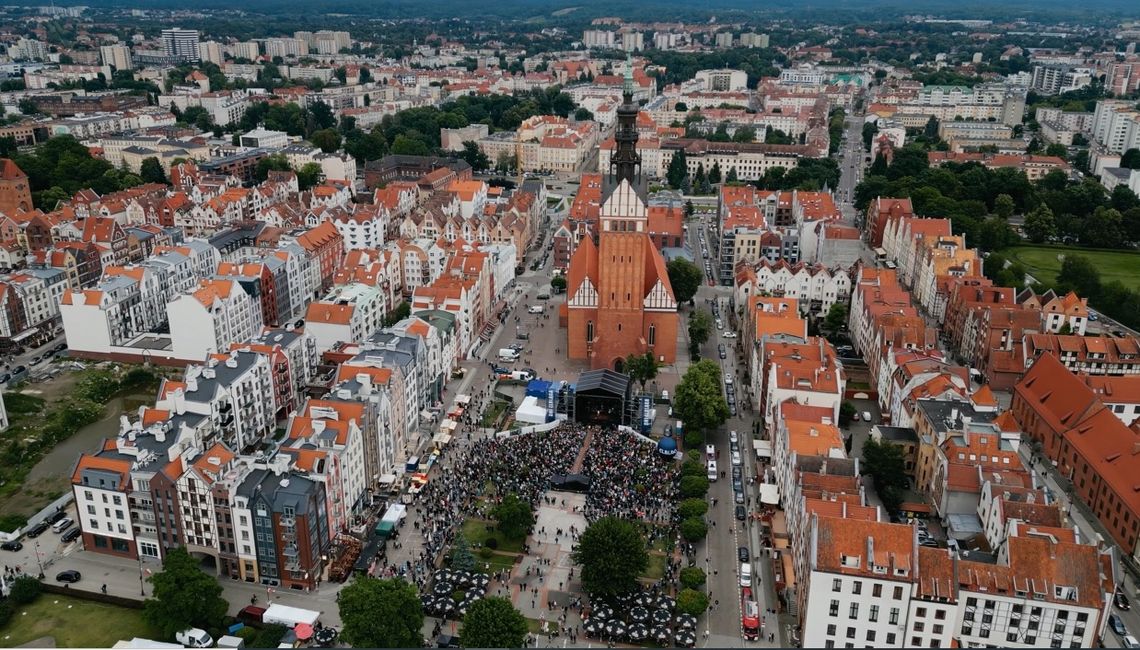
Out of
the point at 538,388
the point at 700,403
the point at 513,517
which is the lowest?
the point at 538,388

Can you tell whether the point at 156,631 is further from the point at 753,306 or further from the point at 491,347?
the point at 753,306

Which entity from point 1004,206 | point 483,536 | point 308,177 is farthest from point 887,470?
point 308,177

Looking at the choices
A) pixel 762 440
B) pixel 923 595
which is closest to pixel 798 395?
pixel 762 440

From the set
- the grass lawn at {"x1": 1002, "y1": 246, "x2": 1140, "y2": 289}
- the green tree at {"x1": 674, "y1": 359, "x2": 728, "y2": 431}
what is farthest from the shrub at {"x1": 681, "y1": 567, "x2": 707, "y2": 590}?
the grass lawn at {"x1": 1002, "y1": 246, "x2": 1140, "y2": 289}

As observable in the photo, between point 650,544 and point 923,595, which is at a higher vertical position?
point 923,595

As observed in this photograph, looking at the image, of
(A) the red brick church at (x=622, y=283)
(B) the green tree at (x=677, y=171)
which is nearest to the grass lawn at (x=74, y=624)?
(A) the red brick church at (x=622, y=283)

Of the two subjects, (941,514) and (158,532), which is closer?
(158,532)

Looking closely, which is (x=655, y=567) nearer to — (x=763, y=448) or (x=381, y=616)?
(x=763, y=448)

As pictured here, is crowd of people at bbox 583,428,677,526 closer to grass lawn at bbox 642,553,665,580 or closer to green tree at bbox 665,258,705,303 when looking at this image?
grass lawn at bbox 642,553,665,580
